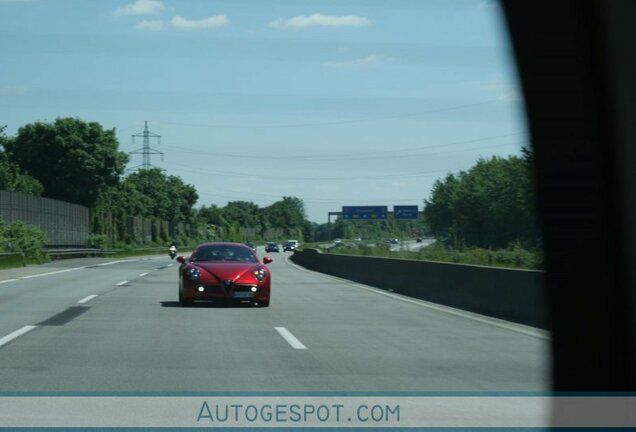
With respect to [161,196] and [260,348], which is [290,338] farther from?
[161,196]

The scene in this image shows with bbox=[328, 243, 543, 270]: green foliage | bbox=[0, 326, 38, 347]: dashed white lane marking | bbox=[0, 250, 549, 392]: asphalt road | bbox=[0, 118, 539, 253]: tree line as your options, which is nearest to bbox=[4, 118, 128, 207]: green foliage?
bbox=[0, 118, 539, 253]: tree line

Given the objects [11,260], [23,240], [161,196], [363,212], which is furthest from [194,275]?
[161,196]

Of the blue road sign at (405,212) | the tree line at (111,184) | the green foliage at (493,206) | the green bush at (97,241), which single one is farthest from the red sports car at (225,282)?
the green bush at (97,241)

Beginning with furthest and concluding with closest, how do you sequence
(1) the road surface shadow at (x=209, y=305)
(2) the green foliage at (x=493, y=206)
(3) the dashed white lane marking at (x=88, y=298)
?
(2) the green foliage at (x=493, y=206) < (3) the dashed white lane marking at (x=88, y=298) < (1) the road surface shadow at (x=209, y=305)

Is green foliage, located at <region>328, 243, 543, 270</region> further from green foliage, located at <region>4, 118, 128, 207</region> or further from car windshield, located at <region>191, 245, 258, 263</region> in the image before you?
green foliage, located at <region>4, 118, 128, 207</region>

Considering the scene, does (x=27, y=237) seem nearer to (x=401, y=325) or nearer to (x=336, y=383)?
(x=401, y=325)

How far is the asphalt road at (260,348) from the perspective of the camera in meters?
9.43

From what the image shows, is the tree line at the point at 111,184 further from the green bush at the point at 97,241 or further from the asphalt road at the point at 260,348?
the asphalt road at the point at 260,348

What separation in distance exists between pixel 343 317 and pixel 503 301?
2841mm

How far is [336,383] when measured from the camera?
933 cm

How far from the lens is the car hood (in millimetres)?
19766

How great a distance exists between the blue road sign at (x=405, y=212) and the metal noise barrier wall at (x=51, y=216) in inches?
912

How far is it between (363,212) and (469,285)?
53.3 m

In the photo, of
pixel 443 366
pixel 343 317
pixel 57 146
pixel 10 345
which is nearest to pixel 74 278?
pixel 343 317
